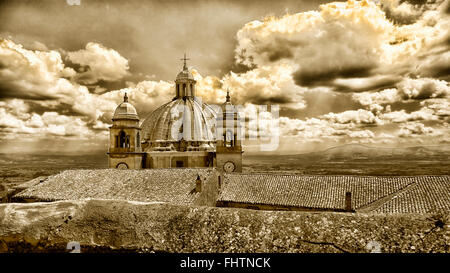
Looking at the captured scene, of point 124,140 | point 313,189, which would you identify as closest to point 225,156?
point 313,189

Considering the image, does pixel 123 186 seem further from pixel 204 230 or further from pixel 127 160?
pixel 204 230

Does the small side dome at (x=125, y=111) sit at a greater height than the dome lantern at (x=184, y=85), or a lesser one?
lesser

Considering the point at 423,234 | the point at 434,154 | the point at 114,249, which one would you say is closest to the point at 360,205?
the point at 423,234

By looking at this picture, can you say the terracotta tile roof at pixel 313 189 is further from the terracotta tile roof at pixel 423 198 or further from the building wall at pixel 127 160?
the building wall at pixel 127 160

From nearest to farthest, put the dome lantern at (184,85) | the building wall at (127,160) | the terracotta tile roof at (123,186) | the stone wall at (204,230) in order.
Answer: the stone wall at (204,230) → the terracotta tile roof at (123,186) → the building wall at (127,160) → the dome lantern at (184,85)

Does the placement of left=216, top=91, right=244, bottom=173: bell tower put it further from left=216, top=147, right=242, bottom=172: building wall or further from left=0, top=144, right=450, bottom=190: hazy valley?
left=0, top=144, right=450, bottom=190: hazy valley

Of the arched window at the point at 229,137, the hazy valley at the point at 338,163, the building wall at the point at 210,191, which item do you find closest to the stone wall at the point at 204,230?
the building wall at the point at 210,191

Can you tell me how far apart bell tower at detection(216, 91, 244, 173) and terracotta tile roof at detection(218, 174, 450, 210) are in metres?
2.98

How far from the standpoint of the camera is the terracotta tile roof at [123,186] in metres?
18.4

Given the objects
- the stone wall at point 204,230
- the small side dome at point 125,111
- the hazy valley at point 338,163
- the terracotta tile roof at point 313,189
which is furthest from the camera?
the hazy valley at point 338,163
